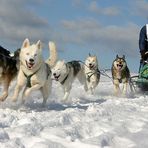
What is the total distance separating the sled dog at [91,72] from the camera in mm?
10594

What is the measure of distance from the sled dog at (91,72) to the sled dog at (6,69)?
4609mm

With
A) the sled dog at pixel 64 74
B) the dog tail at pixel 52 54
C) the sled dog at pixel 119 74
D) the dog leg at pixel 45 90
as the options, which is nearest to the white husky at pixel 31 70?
the dog leg at pixel 45 90

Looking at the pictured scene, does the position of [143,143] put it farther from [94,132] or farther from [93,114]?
[93,114]

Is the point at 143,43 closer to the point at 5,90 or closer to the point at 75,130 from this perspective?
the point at 5,90

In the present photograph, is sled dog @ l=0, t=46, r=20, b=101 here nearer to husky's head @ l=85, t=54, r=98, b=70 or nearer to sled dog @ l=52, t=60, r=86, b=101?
sled dog @ l=52, t=60, r=86, b=101

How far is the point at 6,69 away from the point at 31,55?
420mm

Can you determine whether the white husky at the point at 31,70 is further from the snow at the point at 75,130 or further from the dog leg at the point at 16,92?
the snow at the point at 75,130

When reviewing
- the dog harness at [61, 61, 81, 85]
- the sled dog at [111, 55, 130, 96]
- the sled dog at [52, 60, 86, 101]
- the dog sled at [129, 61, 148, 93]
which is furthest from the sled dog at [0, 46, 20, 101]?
the sled dog at [111, 55, 130, 96]

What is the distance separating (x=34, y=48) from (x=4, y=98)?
808 mm

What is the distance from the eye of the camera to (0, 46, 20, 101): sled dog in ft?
18.4

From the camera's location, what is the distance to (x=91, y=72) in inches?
429

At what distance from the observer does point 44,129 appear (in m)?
3.80

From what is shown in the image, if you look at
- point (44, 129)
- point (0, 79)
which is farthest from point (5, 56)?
point (44, 129)

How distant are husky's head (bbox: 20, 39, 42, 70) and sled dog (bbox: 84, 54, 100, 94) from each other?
4697mm
